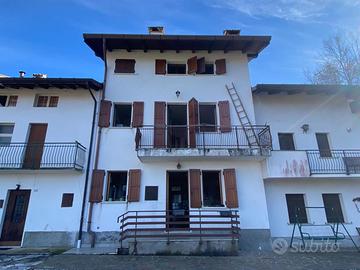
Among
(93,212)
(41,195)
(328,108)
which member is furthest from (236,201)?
(41,195)

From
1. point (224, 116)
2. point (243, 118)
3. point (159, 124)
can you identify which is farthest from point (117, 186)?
point (243, 118)

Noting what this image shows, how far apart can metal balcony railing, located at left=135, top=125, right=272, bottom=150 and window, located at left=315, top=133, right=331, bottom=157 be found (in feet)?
11.8

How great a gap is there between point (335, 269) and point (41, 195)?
11.6 metres

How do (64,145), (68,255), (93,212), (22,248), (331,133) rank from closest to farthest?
(68,255) < (22,248) < (93,212) < (64,145) < (331,133)

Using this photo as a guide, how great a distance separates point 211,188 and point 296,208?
4.31 metres

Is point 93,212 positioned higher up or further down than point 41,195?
further down

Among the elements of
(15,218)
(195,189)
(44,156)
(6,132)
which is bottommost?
(15,218)

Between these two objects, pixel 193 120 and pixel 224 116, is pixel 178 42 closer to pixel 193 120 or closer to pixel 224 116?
pixel 193 120

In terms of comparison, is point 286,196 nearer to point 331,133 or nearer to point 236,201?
point 236,201

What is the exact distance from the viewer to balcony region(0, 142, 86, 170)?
1030cm

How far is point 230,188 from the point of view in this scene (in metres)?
10.3

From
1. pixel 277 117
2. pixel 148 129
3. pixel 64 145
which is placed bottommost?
pixel 64 145

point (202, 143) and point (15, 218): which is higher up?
point (202, 143)

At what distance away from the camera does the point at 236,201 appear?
400 inches
